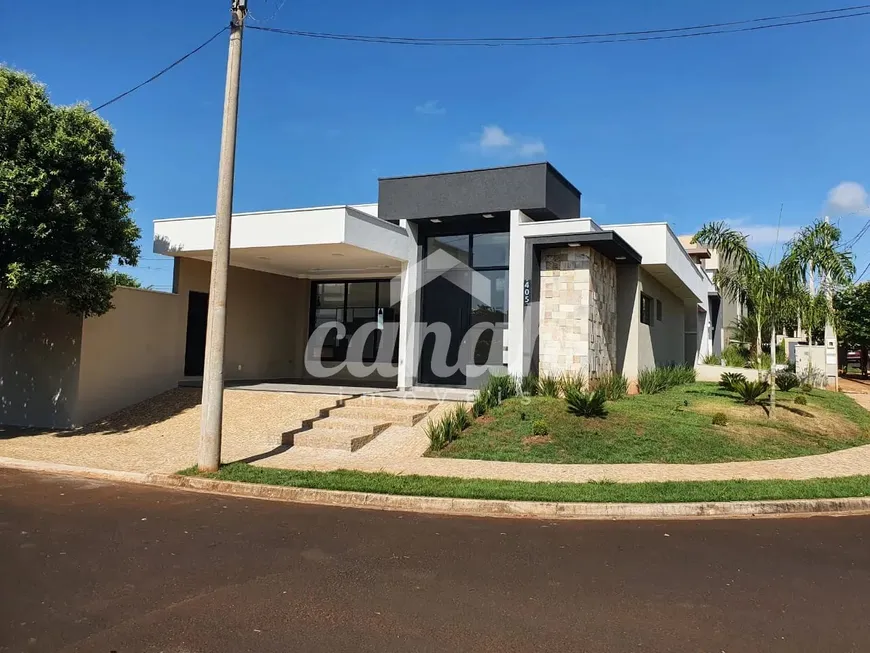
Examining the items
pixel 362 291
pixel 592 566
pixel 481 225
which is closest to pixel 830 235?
pixel 481 225

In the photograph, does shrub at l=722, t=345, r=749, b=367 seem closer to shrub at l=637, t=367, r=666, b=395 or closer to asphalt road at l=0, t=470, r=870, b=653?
shrub at l=637, t=367, r=666, b=395

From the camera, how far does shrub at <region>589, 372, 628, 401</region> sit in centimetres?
1471

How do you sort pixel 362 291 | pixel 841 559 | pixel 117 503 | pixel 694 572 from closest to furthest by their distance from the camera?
pixel 694 572, pixel 841 559, pixel 117 503, pixel 362 291

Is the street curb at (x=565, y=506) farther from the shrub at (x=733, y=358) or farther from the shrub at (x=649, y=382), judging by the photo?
the shrub at (x=733, y=358)

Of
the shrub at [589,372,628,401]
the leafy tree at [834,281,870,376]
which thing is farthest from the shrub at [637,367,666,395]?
the leafy tree at [834,281,870,376]

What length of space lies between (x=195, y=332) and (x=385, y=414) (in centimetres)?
755

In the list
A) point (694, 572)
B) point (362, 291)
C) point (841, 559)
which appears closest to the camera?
point (694, 572)

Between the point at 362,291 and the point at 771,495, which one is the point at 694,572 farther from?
the point at 362,291

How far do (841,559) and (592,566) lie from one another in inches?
94.8

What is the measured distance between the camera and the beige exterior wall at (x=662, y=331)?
61.5 ft

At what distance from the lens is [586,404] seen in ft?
39.5

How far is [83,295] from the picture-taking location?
39.6ft

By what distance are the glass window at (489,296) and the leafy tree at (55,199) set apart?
8.20m

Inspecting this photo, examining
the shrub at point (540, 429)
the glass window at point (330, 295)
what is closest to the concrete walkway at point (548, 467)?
the shrub at point (540, 429)
